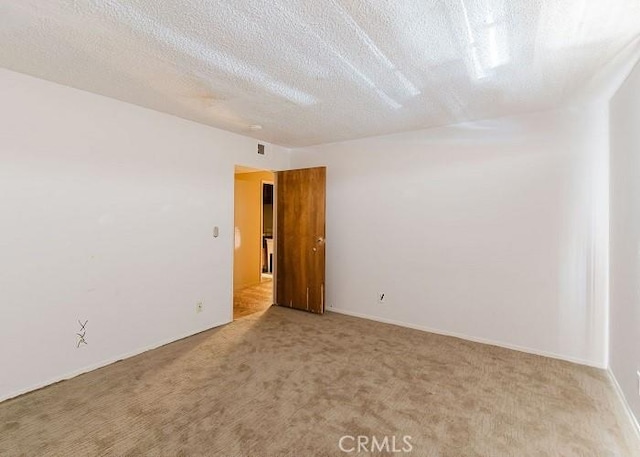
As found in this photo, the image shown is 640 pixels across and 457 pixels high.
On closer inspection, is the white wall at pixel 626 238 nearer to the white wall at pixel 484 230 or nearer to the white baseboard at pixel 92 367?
the white wall at pixel 484 230

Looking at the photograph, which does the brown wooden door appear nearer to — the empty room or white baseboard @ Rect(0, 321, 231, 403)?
the empty room

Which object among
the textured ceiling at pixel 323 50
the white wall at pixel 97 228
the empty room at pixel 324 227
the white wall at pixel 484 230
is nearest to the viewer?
the textured ceiling at pixel 323 50

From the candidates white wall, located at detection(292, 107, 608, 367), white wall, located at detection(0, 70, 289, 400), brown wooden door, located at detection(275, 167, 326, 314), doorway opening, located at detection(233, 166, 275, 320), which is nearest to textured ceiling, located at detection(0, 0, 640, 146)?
white wall, located at detection(0, 70, 289, 400)

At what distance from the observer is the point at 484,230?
3.33 metres

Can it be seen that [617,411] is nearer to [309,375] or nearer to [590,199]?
[590,199]

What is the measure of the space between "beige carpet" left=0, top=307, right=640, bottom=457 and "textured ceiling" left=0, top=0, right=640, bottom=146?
230 centimetres

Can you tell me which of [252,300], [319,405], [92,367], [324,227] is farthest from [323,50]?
[252,300]

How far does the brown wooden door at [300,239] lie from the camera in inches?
168

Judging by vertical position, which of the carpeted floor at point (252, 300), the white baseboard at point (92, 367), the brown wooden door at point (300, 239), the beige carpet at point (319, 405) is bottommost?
the beige carpet at point (319, 405)

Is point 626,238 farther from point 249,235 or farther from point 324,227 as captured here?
point 249,235

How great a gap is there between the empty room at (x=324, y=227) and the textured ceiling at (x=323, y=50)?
18mm

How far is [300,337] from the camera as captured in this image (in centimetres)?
344

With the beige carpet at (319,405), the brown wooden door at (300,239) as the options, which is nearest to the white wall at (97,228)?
the beige carpet at (319,405)

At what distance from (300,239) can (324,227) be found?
41 centimetres
